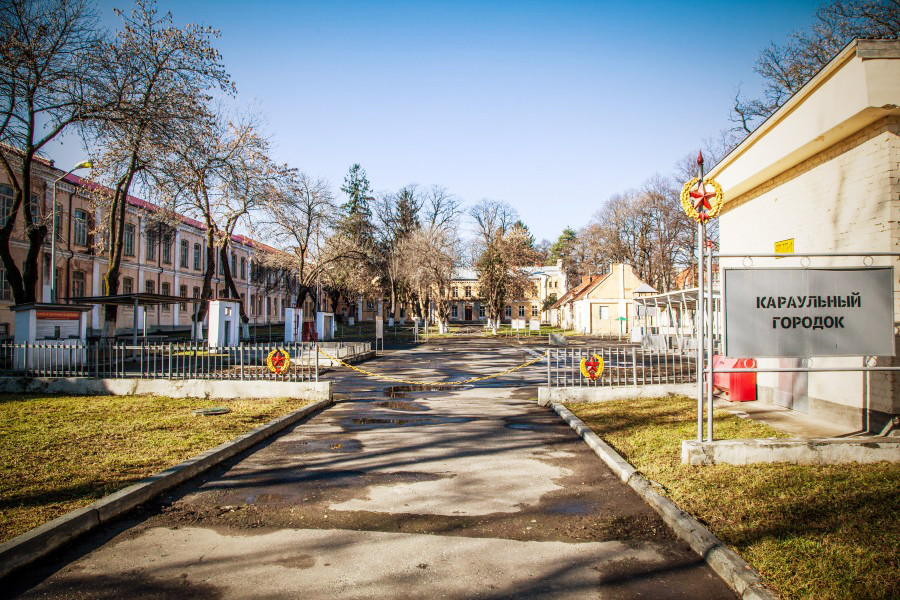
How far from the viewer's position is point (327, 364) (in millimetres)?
22297

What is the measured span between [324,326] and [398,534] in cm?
3333

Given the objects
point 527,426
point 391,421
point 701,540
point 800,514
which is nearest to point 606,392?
point 527,426

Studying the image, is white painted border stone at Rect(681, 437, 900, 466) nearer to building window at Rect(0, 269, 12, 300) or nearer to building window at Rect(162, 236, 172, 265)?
building window at Rect(0, 269, 12, 300)

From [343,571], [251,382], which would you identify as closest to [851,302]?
[343,571]

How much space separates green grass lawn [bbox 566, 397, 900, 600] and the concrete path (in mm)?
438

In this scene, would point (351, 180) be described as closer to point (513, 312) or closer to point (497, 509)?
point (513, 312)

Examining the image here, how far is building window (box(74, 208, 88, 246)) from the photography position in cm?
3643

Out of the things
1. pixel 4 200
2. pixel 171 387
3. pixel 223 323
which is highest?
pixel 4 200

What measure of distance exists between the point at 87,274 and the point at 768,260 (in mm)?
41947

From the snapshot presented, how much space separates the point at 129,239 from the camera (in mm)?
43062

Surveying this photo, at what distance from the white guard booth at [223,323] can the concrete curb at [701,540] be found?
22.0m

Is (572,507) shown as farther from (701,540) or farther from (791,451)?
(791,451)

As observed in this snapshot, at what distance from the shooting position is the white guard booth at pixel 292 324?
29053mm

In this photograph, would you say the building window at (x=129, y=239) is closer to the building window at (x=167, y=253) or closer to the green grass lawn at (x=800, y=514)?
the building window at (x=167, y=253)
